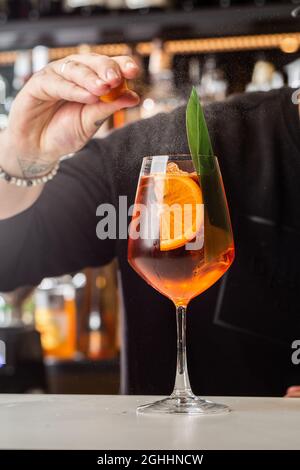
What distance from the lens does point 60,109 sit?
4.19 ft

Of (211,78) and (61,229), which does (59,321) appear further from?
(61,229)

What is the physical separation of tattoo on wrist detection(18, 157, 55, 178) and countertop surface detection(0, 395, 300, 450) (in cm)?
52

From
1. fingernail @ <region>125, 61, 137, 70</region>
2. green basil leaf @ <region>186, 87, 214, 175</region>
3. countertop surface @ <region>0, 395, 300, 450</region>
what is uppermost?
fingernail @ <region>125, 61, 137, 70</region>

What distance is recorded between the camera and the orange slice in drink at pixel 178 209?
0.88m

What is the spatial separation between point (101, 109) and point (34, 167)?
232mm

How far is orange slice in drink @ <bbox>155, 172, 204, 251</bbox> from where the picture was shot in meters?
0.88

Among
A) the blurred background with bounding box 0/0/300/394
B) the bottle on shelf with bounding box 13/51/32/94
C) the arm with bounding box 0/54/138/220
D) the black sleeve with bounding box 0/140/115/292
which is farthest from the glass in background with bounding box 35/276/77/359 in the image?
the arm with bounding box 0/54/138/220

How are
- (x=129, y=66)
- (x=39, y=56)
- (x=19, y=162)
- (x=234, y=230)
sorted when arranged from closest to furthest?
(x=129, y=66) < (x=19, y=162) < (x=234, y=230) < (x=39, y=56)

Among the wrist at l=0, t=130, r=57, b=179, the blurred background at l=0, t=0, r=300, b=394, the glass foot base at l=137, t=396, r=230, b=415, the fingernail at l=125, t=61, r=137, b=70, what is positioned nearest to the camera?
the glass foot base at l=137, t=396, r=230, b=415

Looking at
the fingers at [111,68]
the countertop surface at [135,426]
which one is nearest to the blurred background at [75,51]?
the fingers at [111,68]

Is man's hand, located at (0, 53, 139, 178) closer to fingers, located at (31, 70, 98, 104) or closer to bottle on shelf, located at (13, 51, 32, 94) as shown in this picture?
fingers, located at (31, 70, 98, 104)

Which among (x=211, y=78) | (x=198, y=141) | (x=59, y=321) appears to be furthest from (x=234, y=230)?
(x=59, y=321)

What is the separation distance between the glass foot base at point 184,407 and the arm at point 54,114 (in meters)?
0.43
